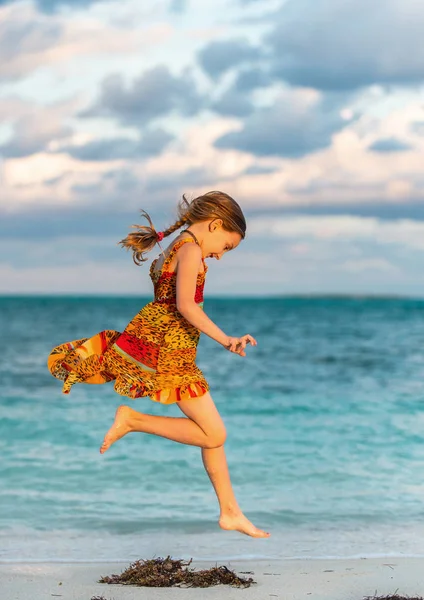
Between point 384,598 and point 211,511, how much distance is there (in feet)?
9.71

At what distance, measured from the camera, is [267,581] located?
16.1ft

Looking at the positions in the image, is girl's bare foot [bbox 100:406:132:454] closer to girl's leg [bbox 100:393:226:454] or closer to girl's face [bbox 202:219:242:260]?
girl's leg [bbox 100:393:226:454]

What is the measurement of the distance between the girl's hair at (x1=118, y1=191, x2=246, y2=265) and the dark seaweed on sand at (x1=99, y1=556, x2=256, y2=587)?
1.62 metres

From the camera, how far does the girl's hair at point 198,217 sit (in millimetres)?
4383

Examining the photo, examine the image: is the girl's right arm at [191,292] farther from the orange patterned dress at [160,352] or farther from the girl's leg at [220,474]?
the girl's leg at [220,474]

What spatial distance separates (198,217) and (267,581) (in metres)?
2.02

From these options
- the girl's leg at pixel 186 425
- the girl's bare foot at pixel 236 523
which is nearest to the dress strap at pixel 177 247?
the girl's leg at pixel 186 425

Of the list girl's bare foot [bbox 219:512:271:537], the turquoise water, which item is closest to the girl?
girl's bare foot [bbox 219:512:271:537]

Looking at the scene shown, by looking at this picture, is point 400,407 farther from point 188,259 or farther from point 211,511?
point 188,259

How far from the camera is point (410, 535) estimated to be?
6.56 m

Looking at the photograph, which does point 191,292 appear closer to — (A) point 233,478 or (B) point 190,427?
(B) point 190,427

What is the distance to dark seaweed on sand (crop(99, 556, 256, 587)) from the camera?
15.4ft

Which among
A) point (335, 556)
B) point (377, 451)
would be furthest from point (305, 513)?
point (377, 451)

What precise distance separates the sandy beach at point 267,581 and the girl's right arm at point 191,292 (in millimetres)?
1393
